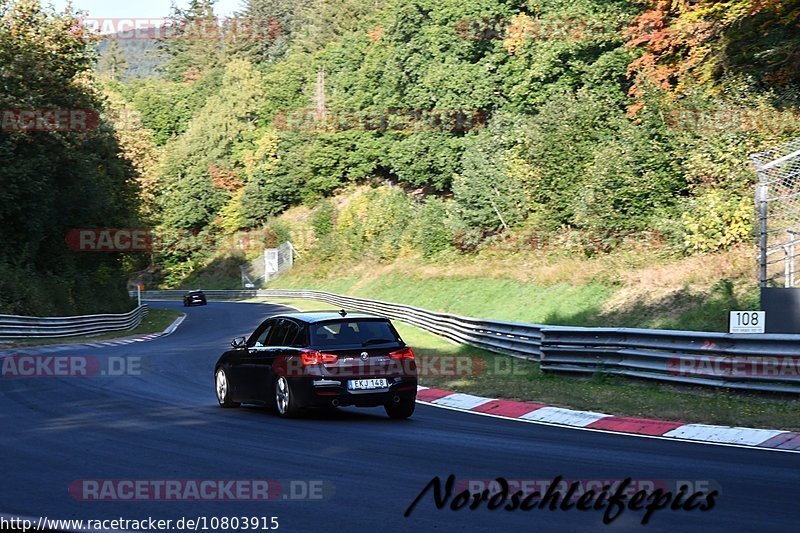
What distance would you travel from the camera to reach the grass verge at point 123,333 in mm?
34066

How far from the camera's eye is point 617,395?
15641mm

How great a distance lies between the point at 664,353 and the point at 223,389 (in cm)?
702

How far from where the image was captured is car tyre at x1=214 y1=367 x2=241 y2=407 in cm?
1549

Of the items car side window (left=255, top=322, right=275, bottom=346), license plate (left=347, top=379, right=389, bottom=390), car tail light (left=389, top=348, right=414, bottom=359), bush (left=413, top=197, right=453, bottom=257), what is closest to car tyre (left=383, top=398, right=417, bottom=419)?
license plate (left=347, top=379, right=389, bottom=390)

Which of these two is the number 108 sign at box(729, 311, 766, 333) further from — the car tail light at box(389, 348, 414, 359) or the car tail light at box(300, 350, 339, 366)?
the car tail light at box(300, 350, 339, 366)

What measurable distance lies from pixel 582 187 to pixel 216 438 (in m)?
30.6

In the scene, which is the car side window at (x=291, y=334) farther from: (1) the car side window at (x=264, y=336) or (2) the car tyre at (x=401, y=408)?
(2) the car tyre at (x=401, y=408)

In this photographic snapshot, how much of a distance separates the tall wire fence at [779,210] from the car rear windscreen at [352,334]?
655 centimetres

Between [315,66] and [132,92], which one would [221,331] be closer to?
[315,66]

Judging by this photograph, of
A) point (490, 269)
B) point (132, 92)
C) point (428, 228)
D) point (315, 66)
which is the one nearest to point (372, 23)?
point (315, 66)

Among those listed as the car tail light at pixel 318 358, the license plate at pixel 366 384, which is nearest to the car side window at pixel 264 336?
the car tail light at pixel 318 358

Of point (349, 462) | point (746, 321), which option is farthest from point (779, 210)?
point (349, 462)

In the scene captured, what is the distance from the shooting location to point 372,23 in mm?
89688

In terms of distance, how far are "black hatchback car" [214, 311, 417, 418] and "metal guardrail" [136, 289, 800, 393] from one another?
442cm
